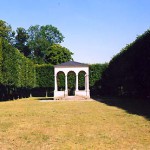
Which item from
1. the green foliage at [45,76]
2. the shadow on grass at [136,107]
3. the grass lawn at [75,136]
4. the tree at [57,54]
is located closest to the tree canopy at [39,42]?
the tree at [57,54]

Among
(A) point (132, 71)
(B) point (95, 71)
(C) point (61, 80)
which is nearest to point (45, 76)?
(C) point (61, 80)

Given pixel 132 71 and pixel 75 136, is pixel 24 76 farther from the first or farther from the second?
pixel 75 136

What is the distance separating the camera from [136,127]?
49.5 ft

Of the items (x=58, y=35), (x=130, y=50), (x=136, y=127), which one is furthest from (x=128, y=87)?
(x=58, y=35)

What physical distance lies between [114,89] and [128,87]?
12015 millimetres

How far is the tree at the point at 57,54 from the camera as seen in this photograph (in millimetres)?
96062

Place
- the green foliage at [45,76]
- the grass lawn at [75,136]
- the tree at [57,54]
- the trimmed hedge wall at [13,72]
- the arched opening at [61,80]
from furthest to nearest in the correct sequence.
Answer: the tree at [57,54] → the green foliage at [45,76] → the arched opening at [61,80] → the trimmed hedge wall at [13,72] → the grass lawn at [75,136]

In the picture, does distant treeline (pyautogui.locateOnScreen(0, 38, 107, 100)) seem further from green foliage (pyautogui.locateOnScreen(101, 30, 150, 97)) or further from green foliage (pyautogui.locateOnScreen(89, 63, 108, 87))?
green foliage (pyautogui.locateOnScreen(101, 30, 150, 97))

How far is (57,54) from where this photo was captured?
96062mm

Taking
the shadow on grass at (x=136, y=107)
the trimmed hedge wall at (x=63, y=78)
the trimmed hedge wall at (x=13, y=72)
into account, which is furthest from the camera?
the trimmed hedge wall at (x=63, y=78)

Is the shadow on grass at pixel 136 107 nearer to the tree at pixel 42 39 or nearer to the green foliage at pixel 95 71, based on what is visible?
the green foliage at pixel 95 71

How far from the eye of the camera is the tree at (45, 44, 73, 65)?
96.1 meters

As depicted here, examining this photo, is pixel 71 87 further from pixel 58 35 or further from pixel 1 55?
pixel 58 35

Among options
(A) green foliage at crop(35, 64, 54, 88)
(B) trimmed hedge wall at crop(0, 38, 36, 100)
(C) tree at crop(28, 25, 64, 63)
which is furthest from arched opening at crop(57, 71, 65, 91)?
(C) tree at crop(28, 25, 64, 63)
